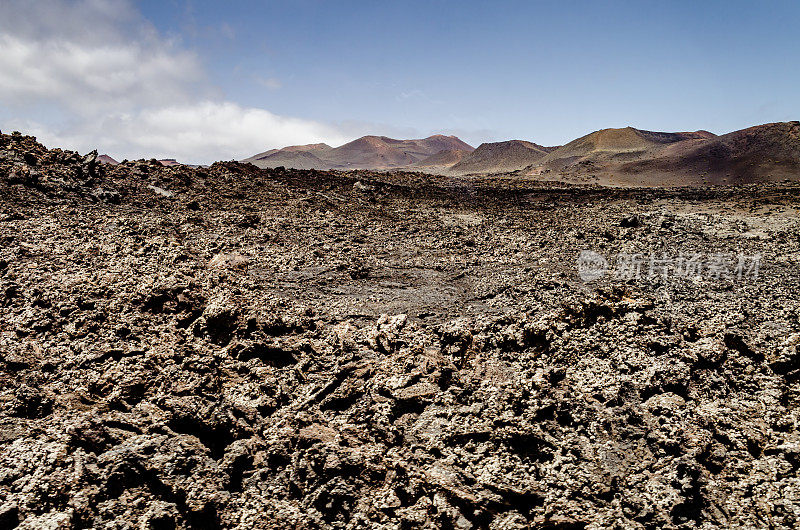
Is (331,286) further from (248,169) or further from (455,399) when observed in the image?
(248,169)

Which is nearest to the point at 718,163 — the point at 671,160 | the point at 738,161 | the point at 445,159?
the point at 738,161

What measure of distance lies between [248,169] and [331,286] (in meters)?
8.88

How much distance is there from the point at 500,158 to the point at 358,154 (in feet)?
139

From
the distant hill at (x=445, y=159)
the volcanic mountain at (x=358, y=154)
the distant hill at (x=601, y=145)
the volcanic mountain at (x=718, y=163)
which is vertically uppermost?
the volcanic mountain at (x=358, y=154)

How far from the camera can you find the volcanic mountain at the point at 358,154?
80.9 m

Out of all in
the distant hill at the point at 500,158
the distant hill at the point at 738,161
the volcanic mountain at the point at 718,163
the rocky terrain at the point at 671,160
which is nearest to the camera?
the distant hill at the point at 738,161

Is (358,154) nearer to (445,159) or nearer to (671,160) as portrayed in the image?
(445,159)

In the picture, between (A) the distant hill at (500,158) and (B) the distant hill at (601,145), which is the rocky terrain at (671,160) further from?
(A) the distant hill at (500,158)

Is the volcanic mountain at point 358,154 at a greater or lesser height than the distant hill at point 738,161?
greater

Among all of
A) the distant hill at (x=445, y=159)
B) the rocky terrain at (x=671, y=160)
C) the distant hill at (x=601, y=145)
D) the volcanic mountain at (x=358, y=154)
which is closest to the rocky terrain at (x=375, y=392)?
the rocky terrain at (x=671, y=160)

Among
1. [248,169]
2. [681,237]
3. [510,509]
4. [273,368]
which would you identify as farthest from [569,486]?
[248,169]

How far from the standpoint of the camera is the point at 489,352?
3693 millimetres

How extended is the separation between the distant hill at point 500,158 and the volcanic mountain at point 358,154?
2063cm

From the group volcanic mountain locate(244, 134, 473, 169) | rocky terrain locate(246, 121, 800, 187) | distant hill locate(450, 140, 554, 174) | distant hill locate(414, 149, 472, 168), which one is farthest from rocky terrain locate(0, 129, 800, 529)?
volcanic mountain locate(244, 134, 473, 169)
